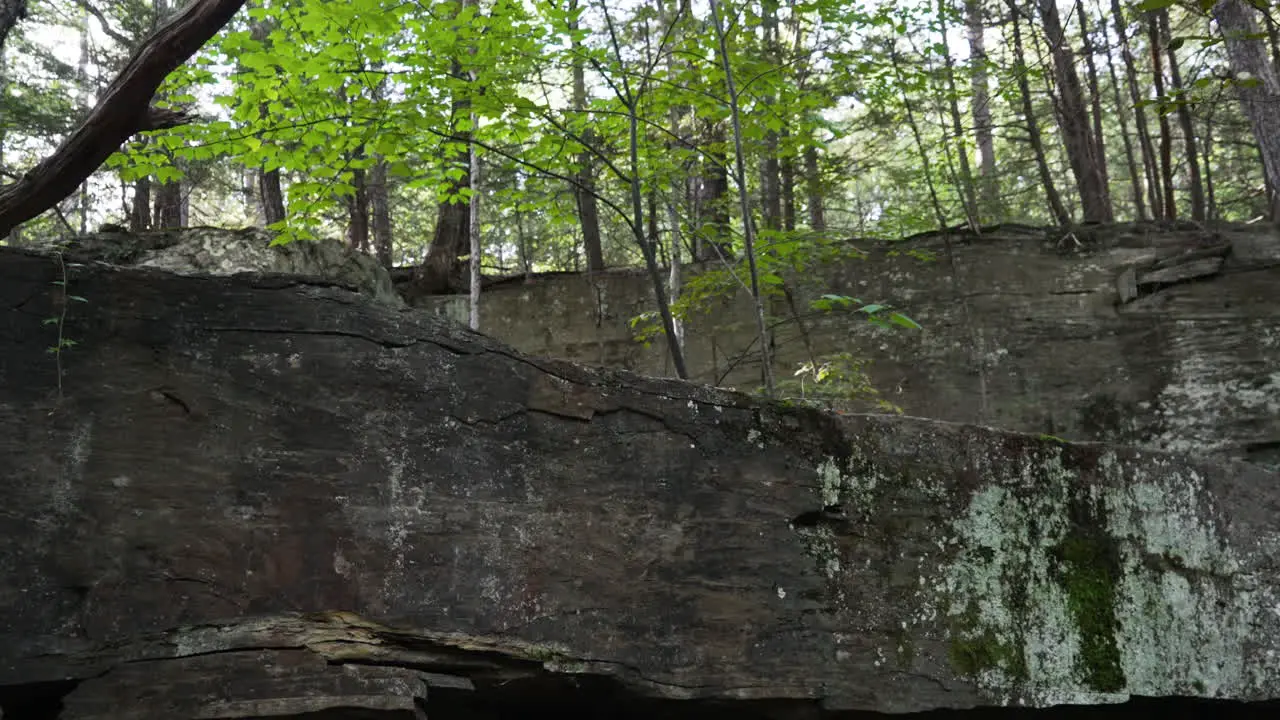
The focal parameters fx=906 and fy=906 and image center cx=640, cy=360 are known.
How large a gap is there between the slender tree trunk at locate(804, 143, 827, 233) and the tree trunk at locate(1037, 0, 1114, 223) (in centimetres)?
229

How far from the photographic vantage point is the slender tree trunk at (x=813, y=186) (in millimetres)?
7393

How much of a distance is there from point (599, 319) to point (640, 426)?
4.36 meters

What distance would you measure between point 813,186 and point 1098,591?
4327 millimetres

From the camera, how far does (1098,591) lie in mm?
4238

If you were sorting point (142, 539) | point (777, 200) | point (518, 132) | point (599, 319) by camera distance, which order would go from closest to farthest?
Answer: point (142, 539)
point (518, 132)
point (599, 319)
point (777, 200)

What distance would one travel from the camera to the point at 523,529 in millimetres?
3699

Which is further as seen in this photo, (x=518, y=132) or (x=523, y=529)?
(x=518, y=132)

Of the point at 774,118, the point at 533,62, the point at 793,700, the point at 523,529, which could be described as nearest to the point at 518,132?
the point at 533,62

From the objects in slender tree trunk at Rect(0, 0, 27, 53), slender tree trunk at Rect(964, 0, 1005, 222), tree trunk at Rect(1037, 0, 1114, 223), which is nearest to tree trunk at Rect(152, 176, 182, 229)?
slender tree trunk at Rect(0, 0, 27, 53)

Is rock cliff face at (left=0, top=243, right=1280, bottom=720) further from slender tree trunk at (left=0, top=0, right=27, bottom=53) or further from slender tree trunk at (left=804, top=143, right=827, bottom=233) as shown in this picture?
slender tree trunk at (left=804, top=143, right=827, bottom=233)

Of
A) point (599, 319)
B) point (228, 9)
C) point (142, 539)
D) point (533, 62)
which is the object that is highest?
point (533, 62)

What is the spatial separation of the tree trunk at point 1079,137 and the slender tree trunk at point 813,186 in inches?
90.1

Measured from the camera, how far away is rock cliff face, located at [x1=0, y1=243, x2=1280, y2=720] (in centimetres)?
321

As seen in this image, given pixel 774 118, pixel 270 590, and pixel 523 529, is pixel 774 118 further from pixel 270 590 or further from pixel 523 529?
pixel 270 590
